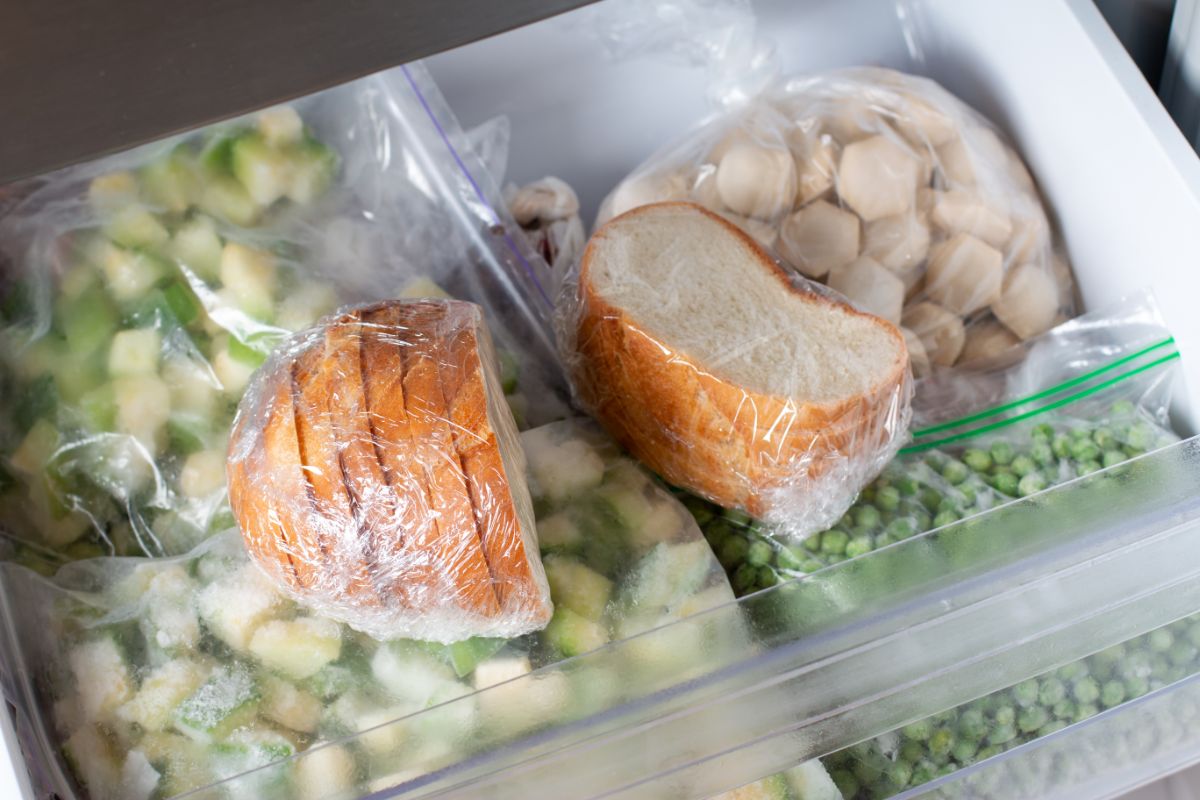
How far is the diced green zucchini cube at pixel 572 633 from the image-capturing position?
0.73 meters

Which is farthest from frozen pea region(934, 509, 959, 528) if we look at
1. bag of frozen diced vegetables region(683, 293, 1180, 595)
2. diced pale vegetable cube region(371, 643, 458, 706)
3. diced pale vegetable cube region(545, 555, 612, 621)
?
diced pale vegetable cube region(371, 643, 458, 706)

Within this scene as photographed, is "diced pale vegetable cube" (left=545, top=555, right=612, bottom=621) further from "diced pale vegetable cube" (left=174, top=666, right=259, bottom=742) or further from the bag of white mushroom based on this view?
the bag of white mushroom

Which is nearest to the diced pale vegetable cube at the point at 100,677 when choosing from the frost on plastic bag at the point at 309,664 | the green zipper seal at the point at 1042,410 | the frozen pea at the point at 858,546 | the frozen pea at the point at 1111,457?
the frost on plastic bag at the point at 309,664

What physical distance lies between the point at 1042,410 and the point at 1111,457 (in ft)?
0.28

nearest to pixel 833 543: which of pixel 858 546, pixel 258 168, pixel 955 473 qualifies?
pixel 858 546

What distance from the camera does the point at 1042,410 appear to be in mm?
929

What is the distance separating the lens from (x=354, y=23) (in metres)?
0.44

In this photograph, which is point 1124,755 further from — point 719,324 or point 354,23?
point 354,23

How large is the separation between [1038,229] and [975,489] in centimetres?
28

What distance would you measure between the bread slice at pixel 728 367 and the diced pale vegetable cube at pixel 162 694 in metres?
0.36

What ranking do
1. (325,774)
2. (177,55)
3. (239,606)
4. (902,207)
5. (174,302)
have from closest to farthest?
(177,55) → (325,774) → (239,606) → (174,302) → (902,207)

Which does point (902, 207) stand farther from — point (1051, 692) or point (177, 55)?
point (177, 55)

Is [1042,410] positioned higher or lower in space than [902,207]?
lower

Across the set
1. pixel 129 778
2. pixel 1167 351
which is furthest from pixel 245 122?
pixel 1167 351
